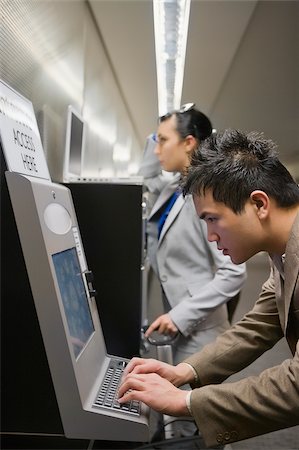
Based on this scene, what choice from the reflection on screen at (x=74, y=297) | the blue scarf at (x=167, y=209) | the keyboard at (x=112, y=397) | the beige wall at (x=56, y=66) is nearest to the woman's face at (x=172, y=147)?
the blue scarf at (x=167, y=209)

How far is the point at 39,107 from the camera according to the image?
1.78 m

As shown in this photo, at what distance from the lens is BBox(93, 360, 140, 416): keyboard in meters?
0.84

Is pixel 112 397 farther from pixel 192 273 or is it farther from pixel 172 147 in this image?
pixel 172 147

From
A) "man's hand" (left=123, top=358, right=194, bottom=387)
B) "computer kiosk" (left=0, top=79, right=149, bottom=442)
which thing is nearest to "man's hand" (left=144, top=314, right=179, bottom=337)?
"man's hand" (left=123, top=358, right=194, bottom=387)

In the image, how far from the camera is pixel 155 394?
817 mm

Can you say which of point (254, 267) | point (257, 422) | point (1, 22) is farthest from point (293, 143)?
point (257, 422)

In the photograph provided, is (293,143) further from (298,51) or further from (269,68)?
(269,68)

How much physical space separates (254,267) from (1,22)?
59.6 inches

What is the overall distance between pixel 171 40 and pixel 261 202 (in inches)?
90.7

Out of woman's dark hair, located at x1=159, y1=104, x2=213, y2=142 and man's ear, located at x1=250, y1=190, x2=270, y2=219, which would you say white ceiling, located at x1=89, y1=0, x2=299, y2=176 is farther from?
man's ear, located at x1=250, y1=190, x2=270, y2=219

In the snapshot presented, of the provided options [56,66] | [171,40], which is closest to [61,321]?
[56,66]

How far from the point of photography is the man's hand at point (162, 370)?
946mm

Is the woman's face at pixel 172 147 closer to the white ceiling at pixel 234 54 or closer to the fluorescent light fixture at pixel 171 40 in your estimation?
the white ceiling at pixel 234 54

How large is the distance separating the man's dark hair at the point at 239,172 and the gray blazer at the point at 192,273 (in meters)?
0.54
